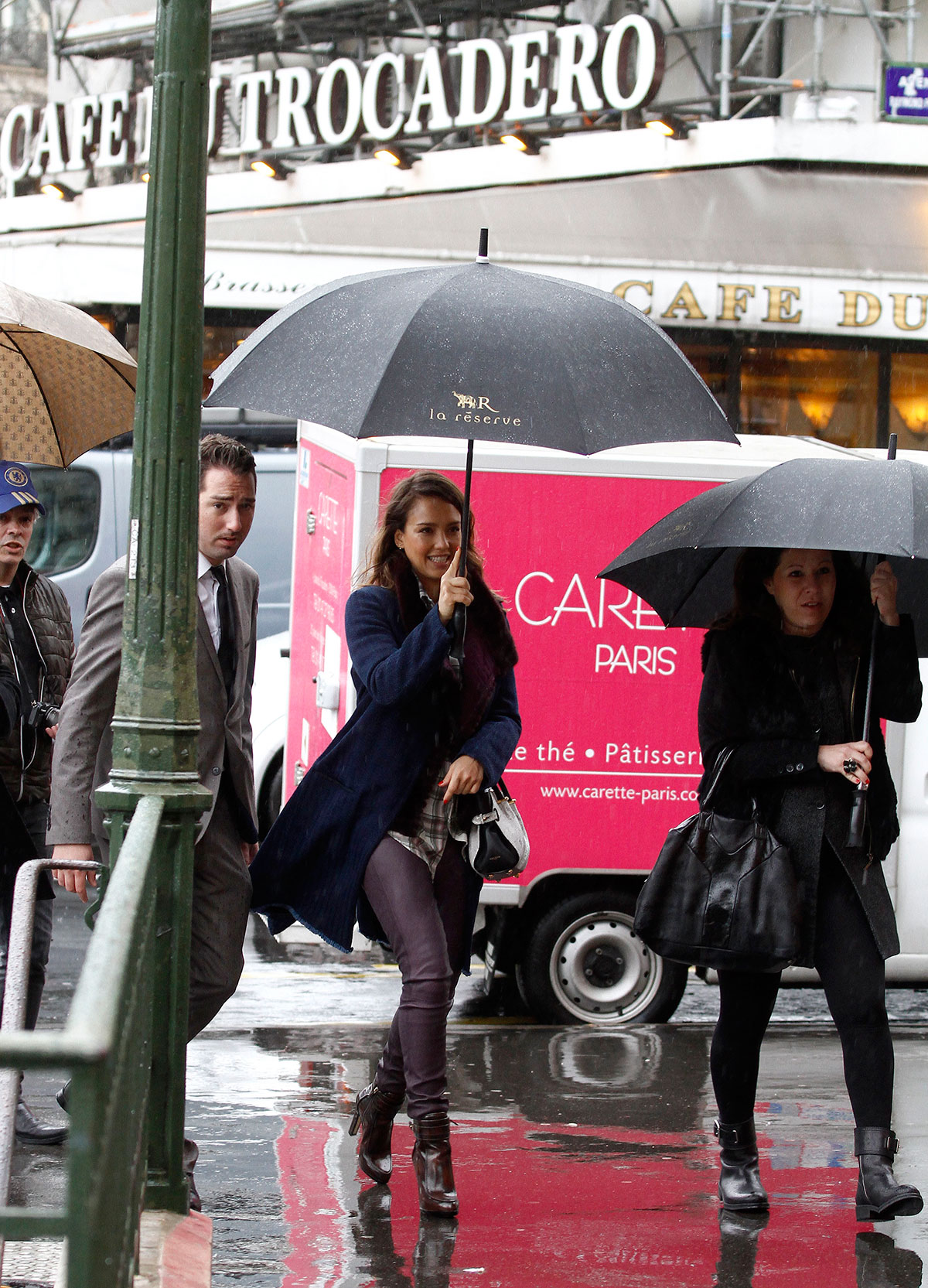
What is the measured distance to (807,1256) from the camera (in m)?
4.15

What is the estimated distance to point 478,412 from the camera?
407 centimetres

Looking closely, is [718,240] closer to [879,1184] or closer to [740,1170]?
[740,1170]

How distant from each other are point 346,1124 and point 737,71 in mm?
12259

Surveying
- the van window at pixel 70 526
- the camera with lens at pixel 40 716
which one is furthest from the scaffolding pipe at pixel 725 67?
the camera with lens at pixel 40 716

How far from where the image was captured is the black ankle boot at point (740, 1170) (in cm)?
442

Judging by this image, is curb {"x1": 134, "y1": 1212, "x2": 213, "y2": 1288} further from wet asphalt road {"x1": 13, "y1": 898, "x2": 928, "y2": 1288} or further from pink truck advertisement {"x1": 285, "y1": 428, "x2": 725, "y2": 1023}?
pink truck advertisement {"x1": 285, "y1": 428, "x2": 725, "y2": 1023}

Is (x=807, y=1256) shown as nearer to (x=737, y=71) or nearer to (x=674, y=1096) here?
(x=674, y=1096)

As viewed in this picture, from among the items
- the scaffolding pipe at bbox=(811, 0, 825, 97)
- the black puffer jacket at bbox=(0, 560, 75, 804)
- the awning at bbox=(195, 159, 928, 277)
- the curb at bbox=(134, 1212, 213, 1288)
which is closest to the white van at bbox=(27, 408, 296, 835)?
the awning at bbox=(195, 159, 928, 277)

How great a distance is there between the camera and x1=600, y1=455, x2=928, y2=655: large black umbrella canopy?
4.13 m

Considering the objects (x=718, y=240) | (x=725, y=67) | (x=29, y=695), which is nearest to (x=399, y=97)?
(x=725, y=67)

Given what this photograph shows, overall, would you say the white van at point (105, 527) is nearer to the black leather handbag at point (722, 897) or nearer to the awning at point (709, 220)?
the awning at point (709, 220)

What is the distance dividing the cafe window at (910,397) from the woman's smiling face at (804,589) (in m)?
11.9

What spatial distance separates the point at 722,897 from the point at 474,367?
→ 1.49 m

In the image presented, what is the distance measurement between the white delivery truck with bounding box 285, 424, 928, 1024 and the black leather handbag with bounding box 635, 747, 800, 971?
2.17 metres
